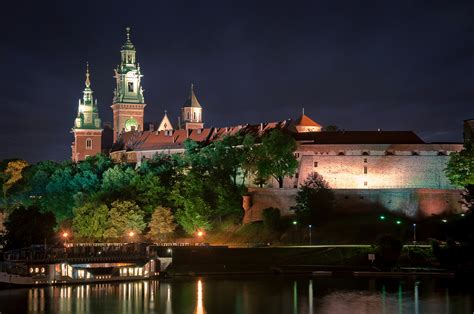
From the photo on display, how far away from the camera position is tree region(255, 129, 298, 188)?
94.6 meters

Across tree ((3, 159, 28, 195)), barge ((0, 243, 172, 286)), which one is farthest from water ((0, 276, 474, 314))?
tree ((3, 159, 28, 195))

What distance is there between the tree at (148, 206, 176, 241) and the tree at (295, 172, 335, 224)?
1148 centimetres

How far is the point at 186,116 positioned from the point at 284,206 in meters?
59.3

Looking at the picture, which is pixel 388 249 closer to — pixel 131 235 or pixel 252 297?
pixel 252 297

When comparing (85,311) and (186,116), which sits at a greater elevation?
(186,116)

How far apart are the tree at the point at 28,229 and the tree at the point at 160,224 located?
32.2 ft

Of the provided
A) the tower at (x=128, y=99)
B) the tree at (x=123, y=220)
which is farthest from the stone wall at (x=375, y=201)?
the tower at (x=128, y=99)

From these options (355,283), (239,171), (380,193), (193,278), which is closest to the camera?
(355,283)

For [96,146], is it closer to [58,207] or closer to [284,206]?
[58,207]

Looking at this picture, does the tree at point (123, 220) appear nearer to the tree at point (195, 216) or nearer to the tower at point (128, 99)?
the tree at point (195, 216)

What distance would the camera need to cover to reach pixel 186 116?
147 metres

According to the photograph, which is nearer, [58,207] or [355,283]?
[355,283]

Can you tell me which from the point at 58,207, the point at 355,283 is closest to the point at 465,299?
the point at 355,283

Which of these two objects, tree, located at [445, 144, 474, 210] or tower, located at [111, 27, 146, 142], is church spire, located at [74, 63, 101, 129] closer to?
tower, located at [111, 27, 146, 142]
